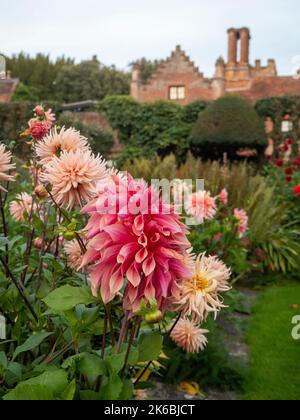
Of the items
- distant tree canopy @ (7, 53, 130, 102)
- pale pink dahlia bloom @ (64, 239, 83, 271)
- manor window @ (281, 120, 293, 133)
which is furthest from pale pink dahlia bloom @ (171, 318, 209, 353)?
distant tree canopy @ (7, 53, 130, 102)

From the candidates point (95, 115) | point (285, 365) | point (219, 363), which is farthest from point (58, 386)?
point (95, 115)

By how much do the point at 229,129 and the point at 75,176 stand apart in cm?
1264

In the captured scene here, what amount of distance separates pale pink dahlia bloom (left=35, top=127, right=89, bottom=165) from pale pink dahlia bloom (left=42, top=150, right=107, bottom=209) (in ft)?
0.40

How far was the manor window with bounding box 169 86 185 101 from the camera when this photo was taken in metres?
20.8

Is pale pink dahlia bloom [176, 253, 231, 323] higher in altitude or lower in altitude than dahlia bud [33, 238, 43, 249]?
higher

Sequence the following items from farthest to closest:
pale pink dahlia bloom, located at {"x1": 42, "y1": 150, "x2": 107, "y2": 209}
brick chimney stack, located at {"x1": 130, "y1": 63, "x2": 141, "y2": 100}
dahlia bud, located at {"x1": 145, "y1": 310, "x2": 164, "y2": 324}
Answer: brick chimney stack, located at {"x1": 130, "y1": 63, "x2": 141, "y2": 100}
pale pink dahlia bloom, located at {"x1": 42, "y1": 150, "x2": 107, "y2": 209}
dahlia bud, located at {"x1": 145, "y1": 310, "x2": 164, "y2": 324}

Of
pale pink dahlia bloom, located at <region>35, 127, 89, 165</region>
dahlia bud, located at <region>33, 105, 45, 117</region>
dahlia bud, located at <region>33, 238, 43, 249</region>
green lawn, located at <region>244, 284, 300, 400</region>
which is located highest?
dahlia bud, located at <region>33, 105, 45, 117</region>

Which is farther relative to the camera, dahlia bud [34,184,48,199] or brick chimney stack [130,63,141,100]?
brick chimney stack [130,63,141,100]

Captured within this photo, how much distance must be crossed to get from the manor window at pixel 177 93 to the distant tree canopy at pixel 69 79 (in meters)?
14.0

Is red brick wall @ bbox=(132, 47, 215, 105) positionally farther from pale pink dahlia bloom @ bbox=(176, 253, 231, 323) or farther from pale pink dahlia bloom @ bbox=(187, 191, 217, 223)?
pale pink dahlia bloom @ bbox=(176, 253, 231, 323)

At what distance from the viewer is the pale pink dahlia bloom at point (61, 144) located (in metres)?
1.02

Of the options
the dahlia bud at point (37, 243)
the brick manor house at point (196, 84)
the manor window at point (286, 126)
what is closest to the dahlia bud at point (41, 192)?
the dahlia bud at point (37, 243)

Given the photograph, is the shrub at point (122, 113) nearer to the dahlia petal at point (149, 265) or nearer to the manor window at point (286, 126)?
the manor window at point (286, 126)

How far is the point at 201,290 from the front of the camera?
0.88 m
